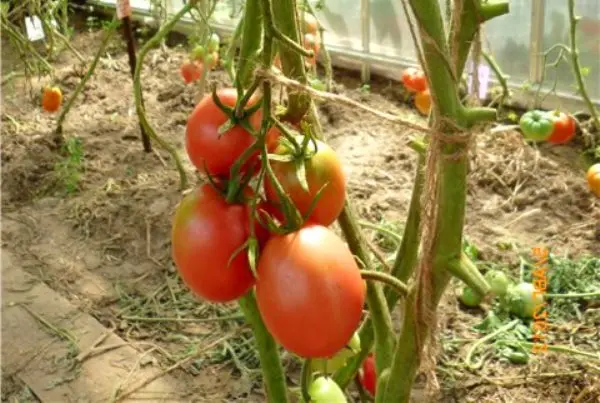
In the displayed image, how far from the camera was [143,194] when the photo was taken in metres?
2.43

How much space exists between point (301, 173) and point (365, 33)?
2778mm

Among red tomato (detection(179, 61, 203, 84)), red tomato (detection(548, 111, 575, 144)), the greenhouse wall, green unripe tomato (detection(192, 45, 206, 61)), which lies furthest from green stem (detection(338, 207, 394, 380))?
red tomato (detection(179, 61, 203, 84))

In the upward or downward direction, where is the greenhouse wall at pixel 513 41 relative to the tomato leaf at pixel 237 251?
downward

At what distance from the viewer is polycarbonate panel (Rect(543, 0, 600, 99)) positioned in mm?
2562

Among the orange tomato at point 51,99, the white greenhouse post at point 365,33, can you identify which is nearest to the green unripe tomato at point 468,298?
the white greenhouse post at point 365,33

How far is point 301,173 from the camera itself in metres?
0.64

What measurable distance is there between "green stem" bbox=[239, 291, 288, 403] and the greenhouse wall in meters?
1.52

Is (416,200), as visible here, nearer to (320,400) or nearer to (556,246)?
(320,400)

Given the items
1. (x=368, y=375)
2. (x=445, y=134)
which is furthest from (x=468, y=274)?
(x=368, y=375)

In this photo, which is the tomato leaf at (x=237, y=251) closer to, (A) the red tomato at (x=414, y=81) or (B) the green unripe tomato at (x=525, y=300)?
(B) the green unripe tomato at (x=525, y=300)

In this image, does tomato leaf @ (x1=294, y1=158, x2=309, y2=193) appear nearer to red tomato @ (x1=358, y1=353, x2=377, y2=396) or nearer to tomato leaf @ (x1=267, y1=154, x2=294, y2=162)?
tomato leaf @ (x1=267, y1=154, x2=294, y2=162)

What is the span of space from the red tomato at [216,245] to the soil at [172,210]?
101 cm

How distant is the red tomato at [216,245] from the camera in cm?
64

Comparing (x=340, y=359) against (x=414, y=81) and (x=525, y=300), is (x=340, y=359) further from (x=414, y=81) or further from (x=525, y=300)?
(x=414, y=81)
